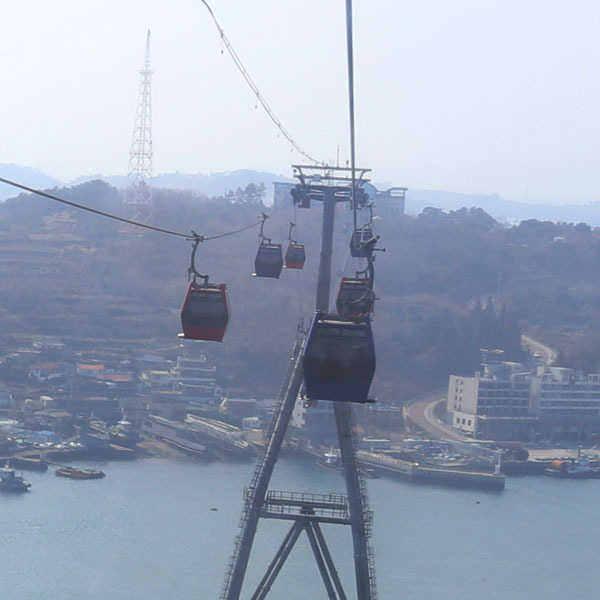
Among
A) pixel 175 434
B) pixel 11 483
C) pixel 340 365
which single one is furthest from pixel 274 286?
pixel 340 365

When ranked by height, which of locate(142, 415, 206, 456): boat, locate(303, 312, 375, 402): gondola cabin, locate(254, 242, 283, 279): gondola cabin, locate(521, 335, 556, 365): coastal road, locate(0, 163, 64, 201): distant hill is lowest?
locate(142, 415, 206, 456): boat

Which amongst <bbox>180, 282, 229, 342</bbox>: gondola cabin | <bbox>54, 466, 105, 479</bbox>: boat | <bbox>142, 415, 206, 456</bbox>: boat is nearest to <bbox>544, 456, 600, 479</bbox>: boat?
<bbox>142, 415, 206, 456</bbox>: boat

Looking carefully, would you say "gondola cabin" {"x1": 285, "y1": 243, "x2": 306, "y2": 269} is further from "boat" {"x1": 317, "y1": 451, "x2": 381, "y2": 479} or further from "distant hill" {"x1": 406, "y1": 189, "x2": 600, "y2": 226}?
"distant hill" {"x1": 406, "y1": 189, "x2": 600, "y2": 226}

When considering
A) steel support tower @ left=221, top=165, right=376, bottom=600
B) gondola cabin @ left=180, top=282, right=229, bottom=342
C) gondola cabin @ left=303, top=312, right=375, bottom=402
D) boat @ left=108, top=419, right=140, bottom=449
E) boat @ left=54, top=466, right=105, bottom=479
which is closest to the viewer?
gondola cabin @ left=303, top=312, right=375, bottom=402

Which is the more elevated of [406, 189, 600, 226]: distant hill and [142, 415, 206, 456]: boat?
[406, 189, 600, 226]: distant hill

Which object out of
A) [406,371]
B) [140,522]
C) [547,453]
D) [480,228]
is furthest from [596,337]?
[140,522]
